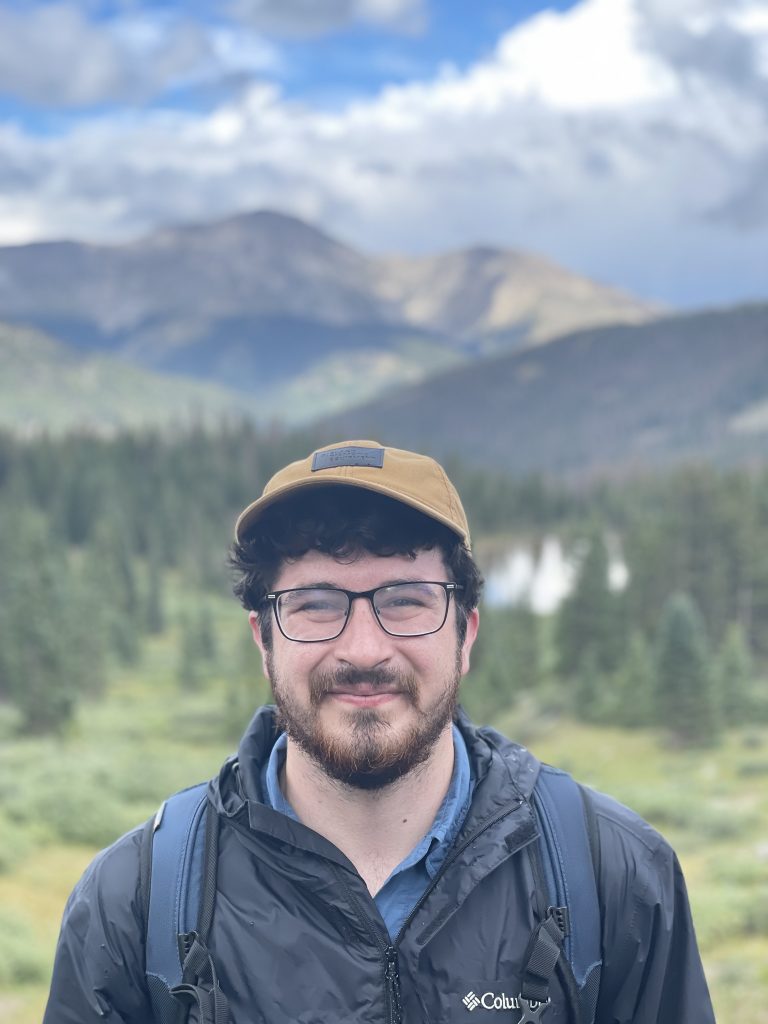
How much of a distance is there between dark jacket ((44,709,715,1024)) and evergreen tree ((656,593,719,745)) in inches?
1608

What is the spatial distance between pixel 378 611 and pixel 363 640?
0.17 meters

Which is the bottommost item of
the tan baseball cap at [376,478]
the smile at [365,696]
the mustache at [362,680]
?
the smile at [365,696]

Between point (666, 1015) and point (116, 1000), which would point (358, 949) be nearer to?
point (116, 1000)

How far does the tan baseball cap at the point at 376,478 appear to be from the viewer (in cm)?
423

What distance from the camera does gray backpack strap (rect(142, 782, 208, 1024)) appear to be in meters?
4.01

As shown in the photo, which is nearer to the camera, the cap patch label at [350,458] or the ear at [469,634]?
the cap patch label at [350,458]

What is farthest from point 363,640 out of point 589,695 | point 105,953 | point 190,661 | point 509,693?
point 190,661

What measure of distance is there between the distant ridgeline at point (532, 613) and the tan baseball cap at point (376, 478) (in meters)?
5.08

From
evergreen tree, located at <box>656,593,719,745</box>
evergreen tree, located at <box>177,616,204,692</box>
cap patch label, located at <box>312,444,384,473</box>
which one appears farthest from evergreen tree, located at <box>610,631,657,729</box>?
cap patch label, located at <box>312,444,384,473</box>

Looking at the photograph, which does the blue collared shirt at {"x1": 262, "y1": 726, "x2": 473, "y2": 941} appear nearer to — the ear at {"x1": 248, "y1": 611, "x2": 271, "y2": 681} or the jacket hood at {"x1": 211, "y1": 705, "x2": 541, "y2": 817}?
the jacket hood at {"x1": 211, "y1": 705, "x2": 541, "y2": 817}

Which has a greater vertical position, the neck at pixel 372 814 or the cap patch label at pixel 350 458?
the cap patch label at pixel 350 458

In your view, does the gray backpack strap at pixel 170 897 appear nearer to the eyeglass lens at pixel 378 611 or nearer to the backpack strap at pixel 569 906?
the eyeglass lens at pixel 378 611

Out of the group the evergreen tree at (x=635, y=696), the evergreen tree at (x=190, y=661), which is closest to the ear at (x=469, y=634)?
the evergreen tree at (x=635, y=696)

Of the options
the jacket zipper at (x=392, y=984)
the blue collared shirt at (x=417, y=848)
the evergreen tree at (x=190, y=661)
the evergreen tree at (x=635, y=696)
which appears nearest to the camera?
the jacket zipper at (x=392, y=984)
